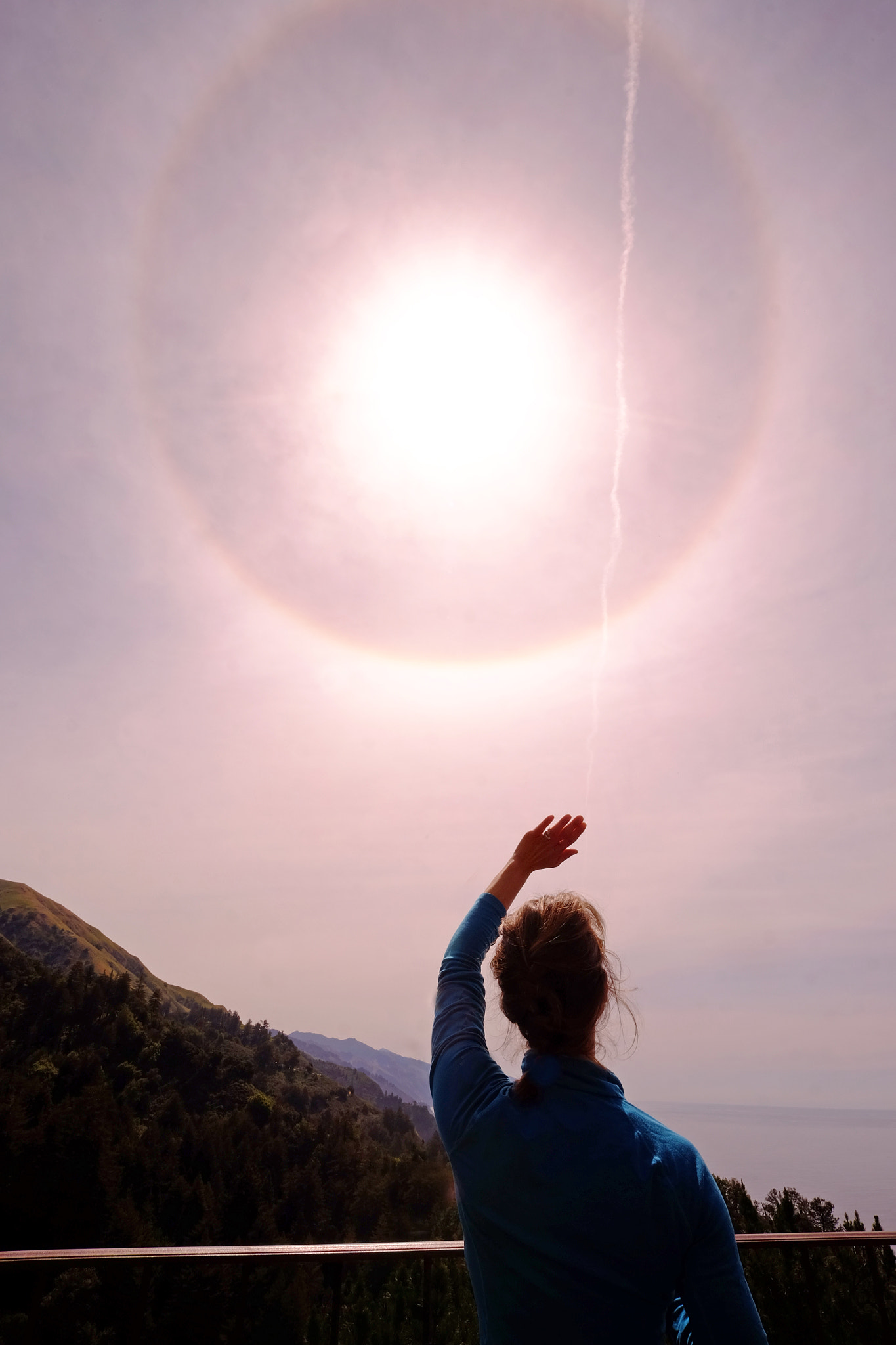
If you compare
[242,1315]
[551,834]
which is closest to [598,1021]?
[551,834]

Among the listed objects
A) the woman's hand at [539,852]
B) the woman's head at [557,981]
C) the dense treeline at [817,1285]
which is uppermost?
the woman's hand at [539,852]

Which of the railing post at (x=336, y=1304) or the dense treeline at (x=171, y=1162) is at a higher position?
the railing post at (x=336, y=1304)

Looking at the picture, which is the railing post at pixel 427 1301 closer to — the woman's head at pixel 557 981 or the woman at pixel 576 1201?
the woman at pixel 576 1201

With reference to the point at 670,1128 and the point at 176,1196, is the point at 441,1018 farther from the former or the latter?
the point at 176,1196

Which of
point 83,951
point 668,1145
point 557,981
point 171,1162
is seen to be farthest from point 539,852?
point 83,951

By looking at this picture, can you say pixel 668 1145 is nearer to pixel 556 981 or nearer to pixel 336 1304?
pixel 556 981

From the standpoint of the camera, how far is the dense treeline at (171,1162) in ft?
83.8

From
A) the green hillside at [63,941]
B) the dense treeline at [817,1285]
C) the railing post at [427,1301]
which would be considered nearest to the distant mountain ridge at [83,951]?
the green hillside at [63,941]

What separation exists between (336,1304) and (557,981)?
2.46 meters

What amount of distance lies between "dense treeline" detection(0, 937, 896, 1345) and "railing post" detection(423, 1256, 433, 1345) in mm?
6661

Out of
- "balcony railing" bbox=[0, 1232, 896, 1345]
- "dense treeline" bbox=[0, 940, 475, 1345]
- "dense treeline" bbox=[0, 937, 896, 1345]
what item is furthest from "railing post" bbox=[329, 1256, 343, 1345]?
"dense treeline" bbox=[0, 940, 475, 1345]

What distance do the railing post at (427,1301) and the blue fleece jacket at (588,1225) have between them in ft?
6.83

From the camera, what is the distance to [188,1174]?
37.2 meters

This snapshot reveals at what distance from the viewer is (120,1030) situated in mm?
46812
